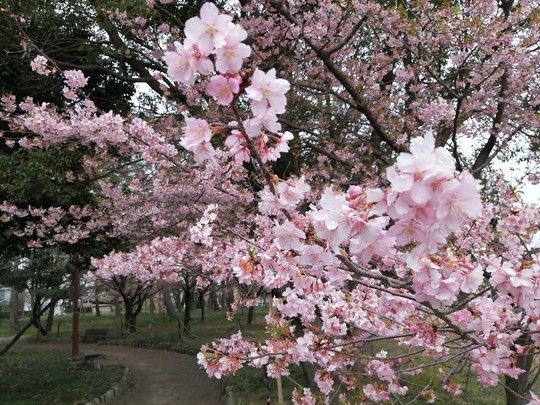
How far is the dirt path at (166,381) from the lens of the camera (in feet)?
28.0

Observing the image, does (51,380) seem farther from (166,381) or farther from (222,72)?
(222,72)

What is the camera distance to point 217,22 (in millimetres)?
1091

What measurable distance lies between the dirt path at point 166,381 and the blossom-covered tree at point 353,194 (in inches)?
135

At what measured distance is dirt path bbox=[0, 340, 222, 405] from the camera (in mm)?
8539

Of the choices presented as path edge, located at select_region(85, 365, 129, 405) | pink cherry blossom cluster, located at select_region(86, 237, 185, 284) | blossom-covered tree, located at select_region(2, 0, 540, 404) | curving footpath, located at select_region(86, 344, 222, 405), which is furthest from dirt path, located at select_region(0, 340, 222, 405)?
pink cherry blossom cluster, located at select_region(86, 237, 185, 284)

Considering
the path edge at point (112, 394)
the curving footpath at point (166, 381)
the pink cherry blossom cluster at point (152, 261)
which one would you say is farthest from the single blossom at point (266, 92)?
the curving footpath at point (166, 381)

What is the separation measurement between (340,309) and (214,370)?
1089mm

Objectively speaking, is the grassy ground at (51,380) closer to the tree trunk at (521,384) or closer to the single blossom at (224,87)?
the tree trunk at (521,384)

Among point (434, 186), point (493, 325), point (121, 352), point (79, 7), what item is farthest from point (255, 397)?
point (121, 352)

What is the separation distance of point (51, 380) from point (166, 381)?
2371 mm

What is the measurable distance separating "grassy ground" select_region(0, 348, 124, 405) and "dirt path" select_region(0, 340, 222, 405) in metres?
0.56

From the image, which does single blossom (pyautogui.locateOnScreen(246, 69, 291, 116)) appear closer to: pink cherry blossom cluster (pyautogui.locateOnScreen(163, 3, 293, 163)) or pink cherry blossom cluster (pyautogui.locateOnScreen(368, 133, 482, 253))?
pink cherry blossom cluster (pyautogui.locateOnScreen(163, 3, 293, 163))

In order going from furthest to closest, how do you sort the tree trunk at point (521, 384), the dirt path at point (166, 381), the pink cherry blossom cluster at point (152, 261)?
1. the dirt path at point (166, 381)
2. the pink cherry blossom cluster at point (152, 261)
3. the tree trunk at point (521, 384)

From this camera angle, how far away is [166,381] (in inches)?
394
